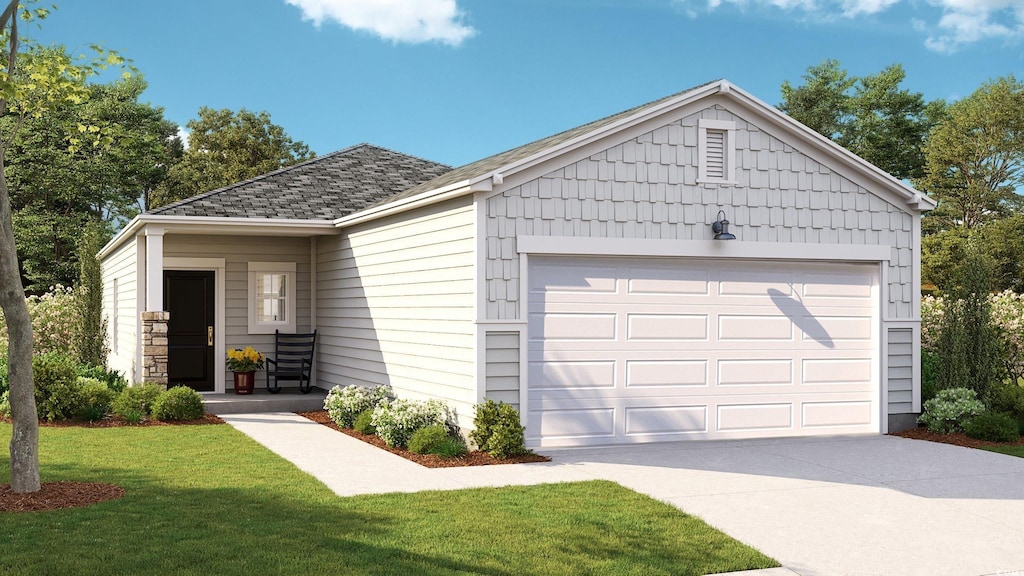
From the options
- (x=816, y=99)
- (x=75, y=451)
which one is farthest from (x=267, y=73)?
(x=75, y=451)

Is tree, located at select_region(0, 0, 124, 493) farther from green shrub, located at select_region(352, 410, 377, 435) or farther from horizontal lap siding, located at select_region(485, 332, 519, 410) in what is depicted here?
green shrub, located at select_region(352, 410, 377, 435)

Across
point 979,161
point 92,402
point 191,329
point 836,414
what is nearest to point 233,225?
point 191,329

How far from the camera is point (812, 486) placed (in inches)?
318

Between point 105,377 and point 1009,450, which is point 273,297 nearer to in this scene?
point 105,377

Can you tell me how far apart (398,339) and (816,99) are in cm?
3275

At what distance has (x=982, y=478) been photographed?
856 cm

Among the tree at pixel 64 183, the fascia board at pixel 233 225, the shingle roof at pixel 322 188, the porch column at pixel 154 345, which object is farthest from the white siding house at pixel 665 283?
the tree at pixel 64 183

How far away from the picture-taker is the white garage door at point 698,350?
10.2 meters

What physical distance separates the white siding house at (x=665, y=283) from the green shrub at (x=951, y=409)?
Answer: 27 centimetres

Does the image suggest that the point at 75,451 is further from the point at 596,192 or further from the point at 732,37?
the point at 732,37

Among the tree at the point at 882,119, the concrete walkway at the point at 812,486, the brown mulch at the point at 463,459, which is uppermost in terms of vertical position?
the tree at the point at 882,119

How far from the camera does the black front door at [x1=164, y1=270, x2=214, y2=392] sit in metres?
15.2

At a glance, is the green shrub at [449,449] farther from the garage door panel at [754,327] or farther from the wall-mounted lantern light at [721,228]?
the wall-mounted lantern light at [721,228]

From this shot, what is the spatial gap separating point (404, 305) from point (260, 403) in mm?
3409
